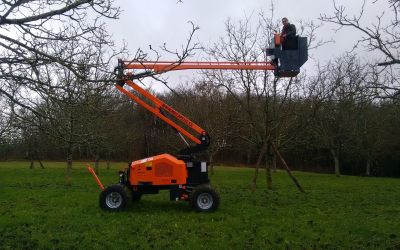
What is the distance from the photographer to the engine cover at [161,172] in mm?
13148

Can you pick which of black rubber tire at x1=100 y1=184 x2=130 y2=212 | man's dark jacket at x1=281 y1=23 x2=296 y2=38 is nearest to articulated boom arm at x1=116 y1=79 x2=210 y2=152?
black rubber tire at x1=100 y1=184 x2=130 y2=212

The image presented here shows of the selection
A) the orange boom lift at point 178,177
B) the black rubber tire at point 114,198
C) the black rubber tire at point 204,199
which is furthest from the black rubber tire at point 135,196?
the black rubber tire at point 204,199

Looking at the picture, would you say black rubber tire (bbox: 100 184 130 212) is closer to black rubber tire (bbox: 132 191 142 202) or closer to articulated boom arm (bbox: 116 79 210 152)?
black rubber tire (bbox: 132 191 142 202)

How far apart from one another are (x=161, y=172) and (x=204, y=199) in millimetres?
1499

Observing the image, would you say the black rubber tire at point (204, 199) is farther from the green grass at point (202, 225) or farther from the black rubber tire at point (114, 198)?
the black rubber tire at point (114, 198)

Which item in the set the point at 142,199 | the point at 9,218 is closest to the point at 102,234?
the point at 9,218

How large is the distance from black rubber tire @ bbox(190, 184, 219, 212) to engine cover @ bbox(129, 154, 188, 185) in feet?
1.94

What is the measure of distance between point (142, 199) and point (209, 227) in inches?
220

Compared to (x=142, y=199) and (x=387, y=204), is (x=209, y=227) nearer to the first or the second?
(x=142, y=199)

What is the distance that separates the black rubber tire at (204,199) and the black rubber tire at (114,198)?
1920 millimetres

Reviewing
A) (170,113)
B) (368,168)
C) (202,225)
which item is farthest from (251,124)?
(368,168)

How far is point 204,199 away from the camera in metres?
12.9

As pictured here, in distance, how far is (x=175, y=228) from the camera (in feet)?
33.9

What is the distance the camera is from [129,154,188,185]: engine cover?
13.1 metres
